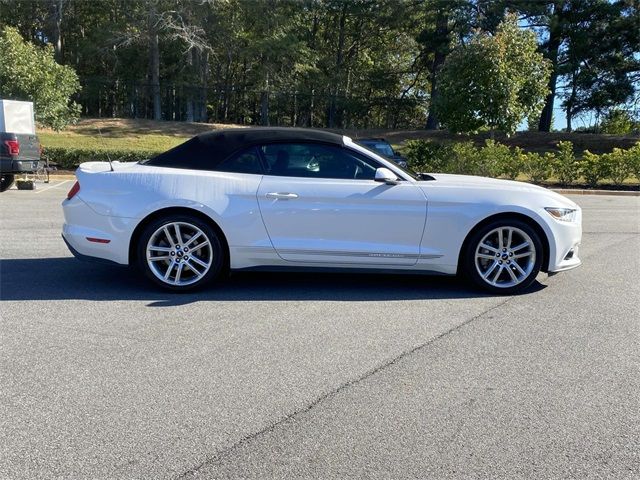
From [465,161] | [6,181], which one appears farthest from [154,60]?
[6,181]

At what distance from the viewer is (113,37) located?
127ft

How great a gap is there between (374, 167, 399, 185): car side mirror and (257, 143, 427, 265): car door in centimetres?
5

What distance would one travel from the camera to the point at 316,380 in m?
3.71

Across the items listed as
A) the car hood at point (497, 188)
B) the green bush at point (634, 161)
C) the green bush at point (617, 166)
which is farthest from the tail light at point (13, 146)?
the green bush at point (634, 161)

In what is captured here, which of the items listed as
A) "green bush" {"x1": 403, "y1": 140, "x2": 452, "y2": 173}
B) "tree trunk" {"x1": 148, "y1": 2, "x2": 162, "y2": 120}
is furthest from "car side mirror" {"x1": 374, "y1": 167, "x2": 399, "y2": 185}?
"tree trunk" {"x1": 148, "y1": 2, "x2": 162, "y2": 120}

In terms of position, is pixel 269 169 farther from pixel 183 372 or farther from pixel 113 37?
pixel 113 37

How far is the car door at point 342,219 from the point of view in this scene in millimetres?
5469

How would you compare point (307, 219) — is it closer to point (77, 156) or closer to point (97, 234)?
Answer: point (97, 234)

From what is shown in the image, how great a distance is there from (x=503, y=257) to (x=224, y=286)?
108 inches

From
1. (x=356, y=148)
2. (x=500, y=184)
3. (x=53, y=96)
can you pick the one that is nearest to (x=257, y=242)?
(x=356, y=148)

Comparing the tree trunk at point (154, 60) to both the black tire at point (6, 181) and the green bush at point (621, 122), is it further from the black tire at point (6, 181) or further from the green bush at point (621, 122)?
the green bush at point (621, 122)

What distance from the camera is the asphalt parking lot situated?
2.86 meters

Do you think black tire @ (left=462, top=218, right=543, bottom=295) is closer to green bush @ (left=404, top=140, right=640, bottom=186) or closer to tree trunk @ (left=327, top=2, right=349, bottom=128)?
green bush @ (left=404, top=140, right=640, bottom=186)

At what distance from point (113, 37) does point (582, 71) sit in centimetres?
2977
